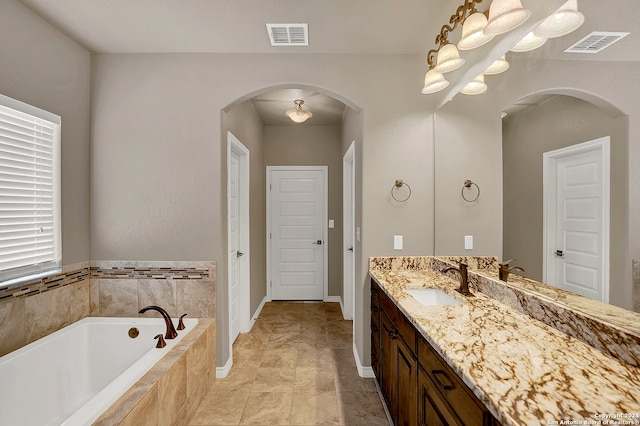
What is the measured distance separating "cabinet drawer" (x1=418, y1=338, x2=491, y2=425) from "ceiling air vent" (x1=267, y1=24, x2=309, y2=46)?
2.15m

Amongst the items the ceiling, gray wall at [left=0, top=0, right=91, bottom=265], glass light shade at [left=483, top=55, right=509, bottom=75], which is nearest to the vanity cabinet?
glass light shade at [left=483, top=55, right=509, bottom=75]

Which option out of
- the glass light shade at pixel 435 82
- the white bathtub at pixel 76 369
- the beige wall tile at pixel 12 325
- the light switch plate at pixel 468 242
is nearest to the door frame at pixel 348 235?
the light switch plate at pixel 468 242

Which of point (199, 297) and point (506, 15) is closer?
point (506, 15)

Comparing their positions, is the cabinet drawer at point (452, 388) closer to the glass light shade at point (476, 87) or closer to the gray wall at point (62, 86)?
the glass light shade at point (476, 87)

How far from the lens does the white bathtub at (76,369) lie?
159 cm

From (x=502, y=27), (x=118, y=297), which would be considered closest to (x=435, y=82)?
(x=502, y=27)

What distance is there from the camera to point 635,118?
0.95m

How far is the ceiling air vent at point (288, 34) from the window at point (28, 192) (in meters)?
1.67

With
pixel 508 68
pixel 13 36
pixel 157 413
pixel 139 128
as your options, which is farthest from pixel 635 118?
pixel 13 36

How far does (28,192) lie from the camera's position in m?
1.96

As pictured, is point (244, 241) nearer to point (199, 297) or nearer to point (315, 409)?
point (199, 297)

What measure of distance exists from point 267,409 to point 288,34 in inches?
107

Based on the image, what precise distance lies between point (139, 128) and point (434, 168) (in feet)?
8.08

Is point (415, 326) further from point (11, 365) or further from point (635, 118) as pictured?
point (11, 365)
